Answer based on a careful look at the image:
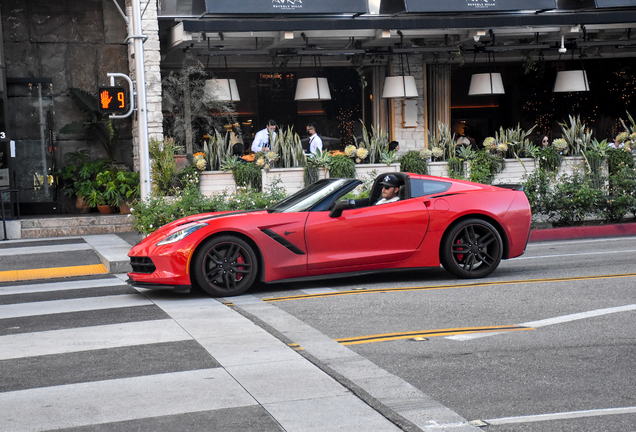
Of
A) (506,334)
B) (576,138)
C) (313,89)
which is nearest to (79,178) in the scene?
(313,89)

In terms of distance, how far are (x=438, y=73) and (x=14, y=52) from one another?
10868mm

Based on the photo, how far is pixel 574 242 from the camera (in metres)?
13.0

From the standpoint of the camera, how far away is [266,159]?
49.8 ft

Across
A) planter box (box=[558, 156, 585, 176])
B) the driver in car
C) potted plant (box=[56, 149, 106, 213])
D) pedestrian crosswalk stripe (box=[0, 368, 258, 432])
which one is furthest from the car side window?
potted plant (box=[56, 149, 106, 213])

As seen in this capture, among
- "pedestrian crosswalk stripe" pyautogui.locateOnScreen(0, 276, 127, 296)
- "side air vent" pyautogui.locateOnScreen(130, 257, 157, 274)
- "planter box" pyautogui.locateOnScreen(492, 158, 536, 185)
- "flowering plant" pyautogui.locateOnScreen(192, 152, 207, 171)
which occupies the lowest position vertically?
"pedestrian crosswalk stripe" pyautogui.locateOnScreen(0, 276, 127, 296)

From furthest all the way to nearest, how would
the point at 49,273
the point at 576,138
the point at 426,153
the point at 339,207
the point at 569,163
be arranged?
the point at 576,138, the point at 569,163, the point at 426,153, the point at 49,273, the point at 339,207

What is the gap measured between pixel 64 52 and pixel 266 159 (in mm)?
6709

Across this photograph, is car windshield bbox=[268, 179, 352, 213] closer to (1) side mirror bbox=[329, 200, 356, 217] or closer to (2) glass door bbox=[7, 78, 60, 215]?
(1) side mirror bbox=[329, 200, 356, 217]

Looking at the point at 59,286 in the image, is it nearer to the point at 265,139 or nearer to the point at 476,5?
the point at 265,139

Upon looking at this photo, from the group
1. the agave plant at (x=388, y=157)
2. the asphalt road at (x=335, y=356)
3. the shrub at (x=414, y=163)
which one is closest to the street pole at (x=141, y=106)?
the asphalt road at (x=335, y=356)

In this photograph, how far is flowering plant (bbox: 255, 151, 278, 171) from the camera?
1491cm

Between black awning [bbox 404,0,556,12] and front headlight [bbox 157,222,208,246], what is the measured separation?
10114mm

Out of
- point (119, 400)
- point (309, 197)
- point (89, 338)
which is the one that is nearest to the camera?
point (119, 400)

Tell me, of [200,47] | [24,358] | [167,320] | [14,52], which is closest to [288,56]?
[200,47]
